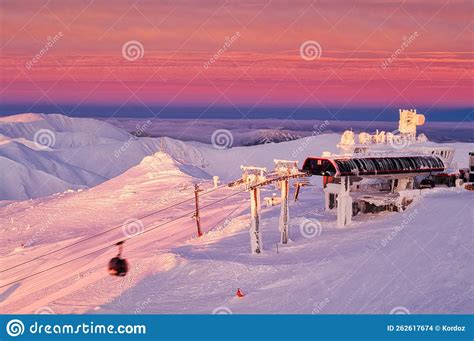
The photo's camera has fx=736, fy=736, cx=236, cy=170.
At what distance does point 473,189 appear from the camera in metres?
32.8

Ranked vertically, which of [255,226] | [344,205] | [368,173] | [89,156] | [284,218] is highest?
[89,156]

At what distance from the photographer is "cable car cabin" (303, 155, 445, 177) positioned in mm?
31312

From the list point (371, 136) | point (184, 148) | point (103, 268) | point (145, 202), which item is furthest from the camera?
point (184, 148)

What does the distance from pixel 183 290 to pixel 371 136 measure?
16.4 meters

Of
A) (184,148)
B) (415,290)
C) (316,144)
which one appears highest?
(184,148)

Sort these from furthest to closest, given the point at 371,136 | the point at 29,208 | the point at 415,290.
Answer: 1. the point at 29,208
2. the point at 371,136
3. the point at 415,290

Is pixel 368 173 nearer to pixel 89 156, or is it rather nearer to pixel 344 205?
pixel 344 205

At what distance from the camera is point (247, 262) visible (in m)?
27.3

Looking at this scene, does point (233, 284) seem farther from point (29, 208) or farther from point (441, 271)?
point (29, 208)

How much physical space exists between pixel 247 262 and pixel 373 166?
26.8 ft

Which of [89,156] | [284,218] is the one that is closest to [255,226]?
[284,218]

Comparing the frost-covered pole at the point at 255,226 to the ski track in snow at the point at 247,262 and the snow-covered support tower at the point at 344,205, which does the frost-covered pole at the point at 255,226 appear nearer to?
the ski track in snow at the point at 247,262

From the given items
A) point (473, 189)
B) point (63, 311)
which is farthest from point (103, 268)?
point (473, 189)

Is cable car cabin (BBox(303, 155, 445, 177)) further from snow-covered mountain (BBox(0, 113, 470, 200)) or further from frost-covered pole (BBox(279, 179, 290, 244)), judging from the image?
snow-covered mountain (BBox(0, 113, 470, 200))
